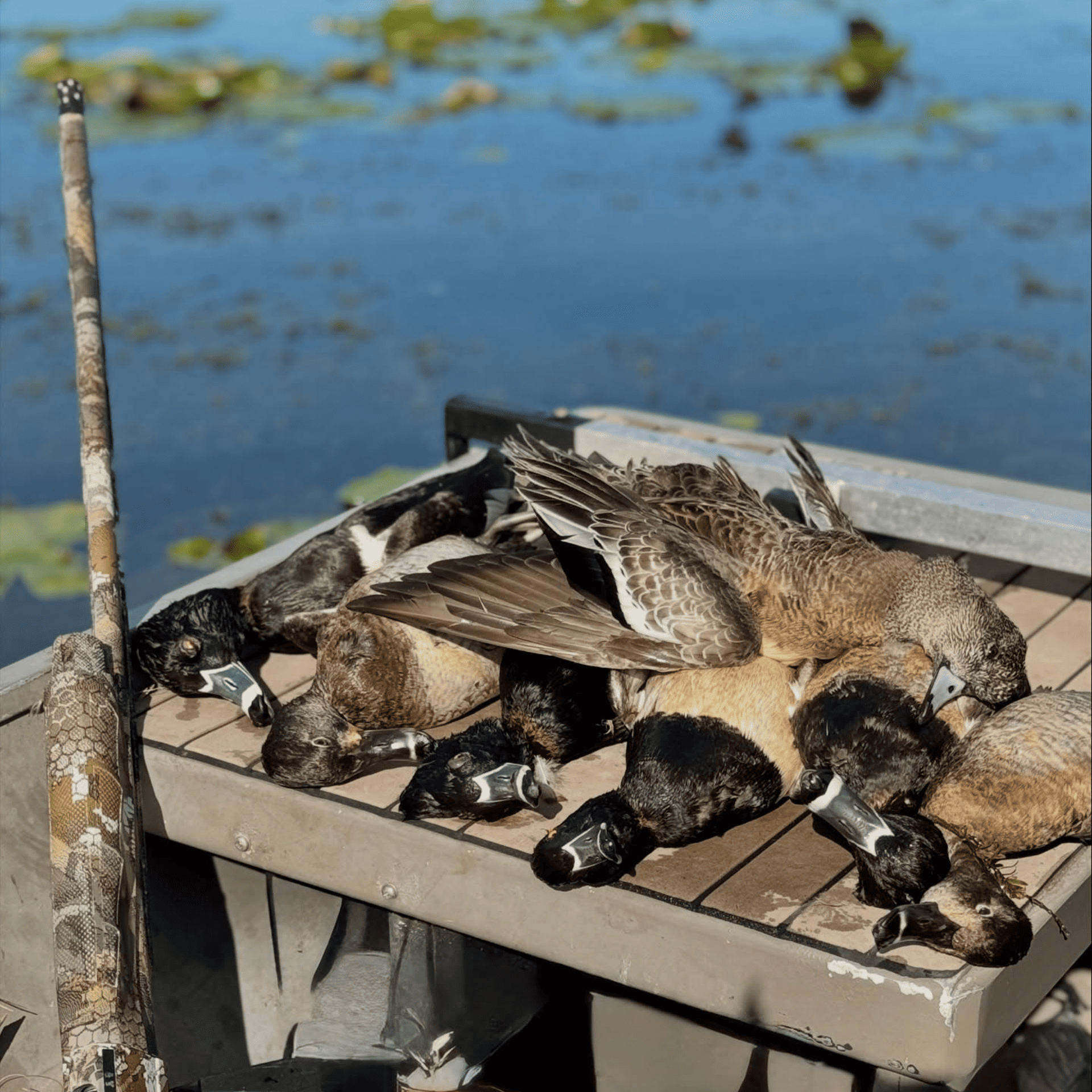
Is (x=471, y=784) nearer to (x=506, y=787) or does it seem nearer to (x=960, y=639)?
(x=506, y=787)

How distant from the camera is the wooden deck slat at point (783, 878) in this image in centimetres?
290

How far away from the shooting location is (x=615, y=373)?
918cm

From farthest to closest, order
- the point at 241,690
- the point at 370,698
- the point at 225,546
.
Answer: the point at 225,546 → the point at 241,690 → the point at 370,698

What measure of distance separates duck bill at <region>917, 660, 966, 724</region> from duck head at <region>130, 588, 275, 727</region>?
4.72ft

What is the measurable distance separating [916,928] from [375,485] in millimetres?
4532

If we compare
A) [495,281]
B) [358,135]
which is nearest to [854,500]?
[495,281]

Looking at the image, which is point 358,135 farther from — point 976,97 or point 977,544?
point 977,544

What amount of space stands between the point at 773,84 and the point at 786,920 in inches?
510

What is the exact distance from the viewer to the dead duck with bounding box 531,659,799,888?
2.95 metres

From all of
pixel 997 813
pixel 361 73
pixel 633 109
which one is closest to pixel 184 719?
pixel 997 813

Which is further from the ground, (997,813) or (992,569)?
(997,813)

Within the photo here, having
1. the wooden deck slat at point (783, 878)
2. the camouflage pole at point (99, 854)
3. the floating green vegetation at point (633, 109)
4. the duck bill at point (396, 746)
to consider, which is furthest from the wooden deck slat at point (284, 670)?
the floating green vegetation at point (633, 109)

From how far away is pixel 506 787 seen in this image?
3137 mm

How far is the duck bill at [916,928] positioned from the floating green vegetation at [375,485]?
13.0 feet
